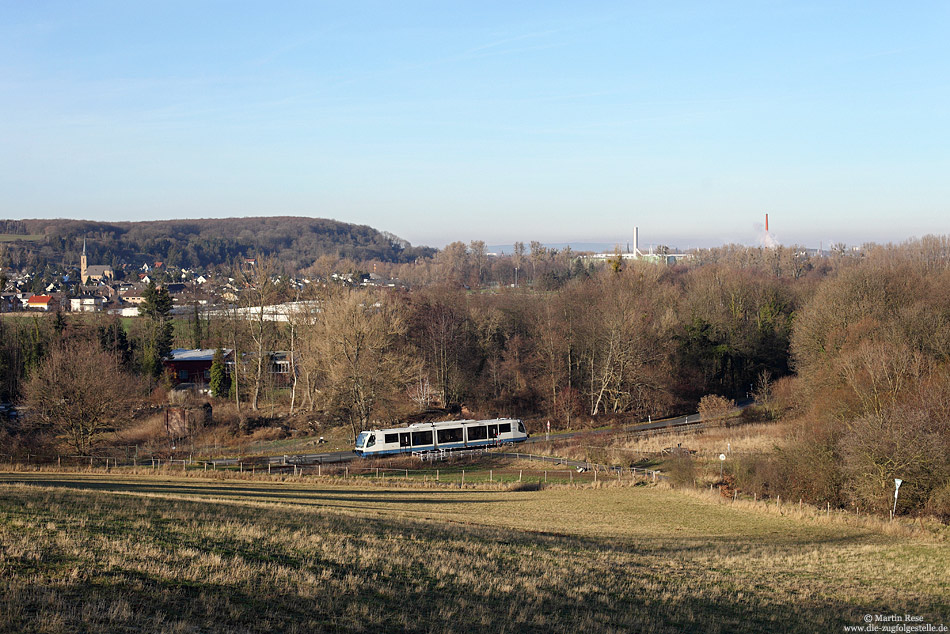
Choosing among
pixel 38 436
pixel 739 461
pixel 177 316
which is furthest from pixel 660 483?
pixel 177 316

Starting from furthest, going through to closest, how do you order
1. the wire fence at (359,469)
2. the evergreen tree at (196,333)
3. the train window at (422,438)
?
the evergreen tree at (196,333) < the train window at (422,438) < the wire fence at (359,469)

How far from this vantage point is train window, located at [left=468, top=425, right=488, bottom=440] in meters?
47.7

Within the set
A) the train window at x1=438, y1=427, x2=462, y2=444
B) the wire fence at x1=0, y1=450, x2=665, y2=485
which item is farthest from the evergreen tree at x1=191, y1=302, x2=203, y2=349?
the train window at x1=438, y1=427, x2=462, y2=444

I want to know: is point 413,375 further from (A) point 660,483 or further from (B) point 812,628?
(B) point 812,628

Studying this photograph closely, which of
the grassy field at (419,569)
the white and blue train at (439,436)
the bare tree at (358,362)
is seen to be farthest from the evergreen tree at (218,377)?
the grassy field at (419,569)

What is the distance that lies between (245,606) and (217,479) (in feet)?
81.3

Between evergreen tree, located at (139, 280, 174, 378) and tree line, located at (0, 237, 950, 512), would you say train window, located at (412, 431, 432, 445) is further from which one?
evergreen tree, located at (139, 280, 174, 378)

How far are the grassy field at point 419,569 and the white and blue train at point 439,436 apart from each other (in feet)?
54.7

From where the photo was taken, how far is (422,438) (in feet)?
151

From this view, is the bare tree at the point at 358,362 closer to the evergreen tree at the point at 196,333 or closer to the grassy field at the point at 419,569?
the grassy field at the point at 419,569

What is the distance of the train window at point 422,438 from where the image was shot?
150ft

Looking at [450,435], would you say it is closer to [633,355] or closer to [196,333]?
[633,355]

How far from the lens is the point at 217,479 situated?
3388 centimetres

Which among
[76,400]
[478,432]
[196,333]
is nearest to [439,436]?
[478,432]
